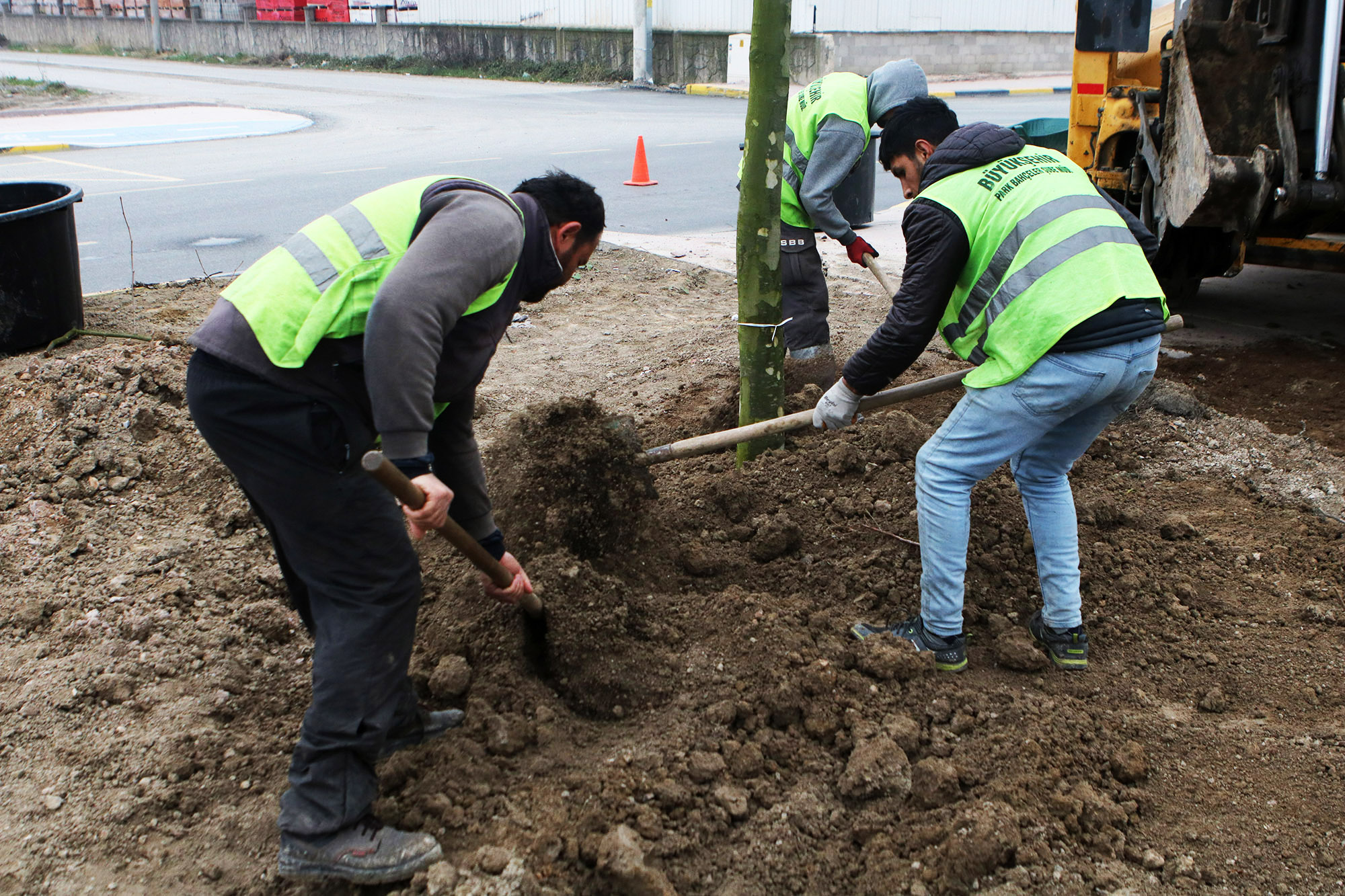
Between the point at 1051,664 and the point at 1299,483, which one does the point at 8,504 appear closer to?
the point at 1051,664

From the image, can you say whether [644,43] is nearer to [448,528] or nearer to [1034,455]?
[1034,455]

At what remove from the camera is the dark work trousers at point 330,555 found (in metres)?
2.31

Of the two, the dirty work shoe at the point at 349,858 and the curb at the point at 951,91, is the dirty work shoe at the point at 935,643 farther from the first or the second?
the curb at the point at 951,91

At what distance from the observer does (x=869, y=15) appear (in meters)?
22.2

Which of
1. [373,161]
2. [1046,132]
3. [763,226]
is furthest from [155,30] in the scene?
[763,226]

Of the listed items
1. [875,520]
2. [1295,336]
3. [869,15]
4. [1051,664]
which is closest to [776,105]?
[875,520]

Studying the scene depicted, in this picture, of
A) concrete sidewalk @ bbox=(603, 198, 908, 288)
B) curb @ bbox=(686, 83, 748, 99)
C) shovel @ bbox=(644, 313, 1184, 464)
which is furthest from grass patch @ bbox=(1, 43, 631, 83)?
shovel @ bbox=(644, 313, 1184, 464)

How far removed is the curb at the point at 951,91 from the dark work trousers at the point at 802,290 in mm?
15804

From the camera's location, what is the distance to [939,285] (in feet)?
9.78

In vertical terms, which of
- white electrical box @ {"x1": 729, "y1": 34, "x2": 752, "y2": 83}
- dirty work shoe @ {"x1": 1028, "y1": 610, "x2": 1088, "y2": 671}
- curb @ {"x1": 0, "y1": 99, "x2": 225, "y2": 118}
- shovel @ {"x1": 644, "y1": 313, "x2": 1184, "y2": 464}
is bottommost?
dirty work shoe @ {"x1": 1028, "y1": 610, "x2": 1088, "y2": 671}

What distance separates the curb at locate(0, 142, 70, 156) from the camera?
14.4 m

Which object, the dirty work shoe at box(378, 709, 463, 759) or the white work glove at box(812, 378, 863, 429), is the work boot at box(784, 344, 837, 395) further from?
the dirty work shoe at box(378, 709, 463, 759)

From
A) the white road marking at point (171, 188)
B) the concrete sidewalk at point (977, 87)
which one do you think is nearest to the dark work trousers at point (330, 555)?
the white road marking at point (171, 188)

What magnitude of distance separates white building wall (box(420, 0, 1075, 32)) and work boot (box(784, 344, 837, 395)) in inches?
651
